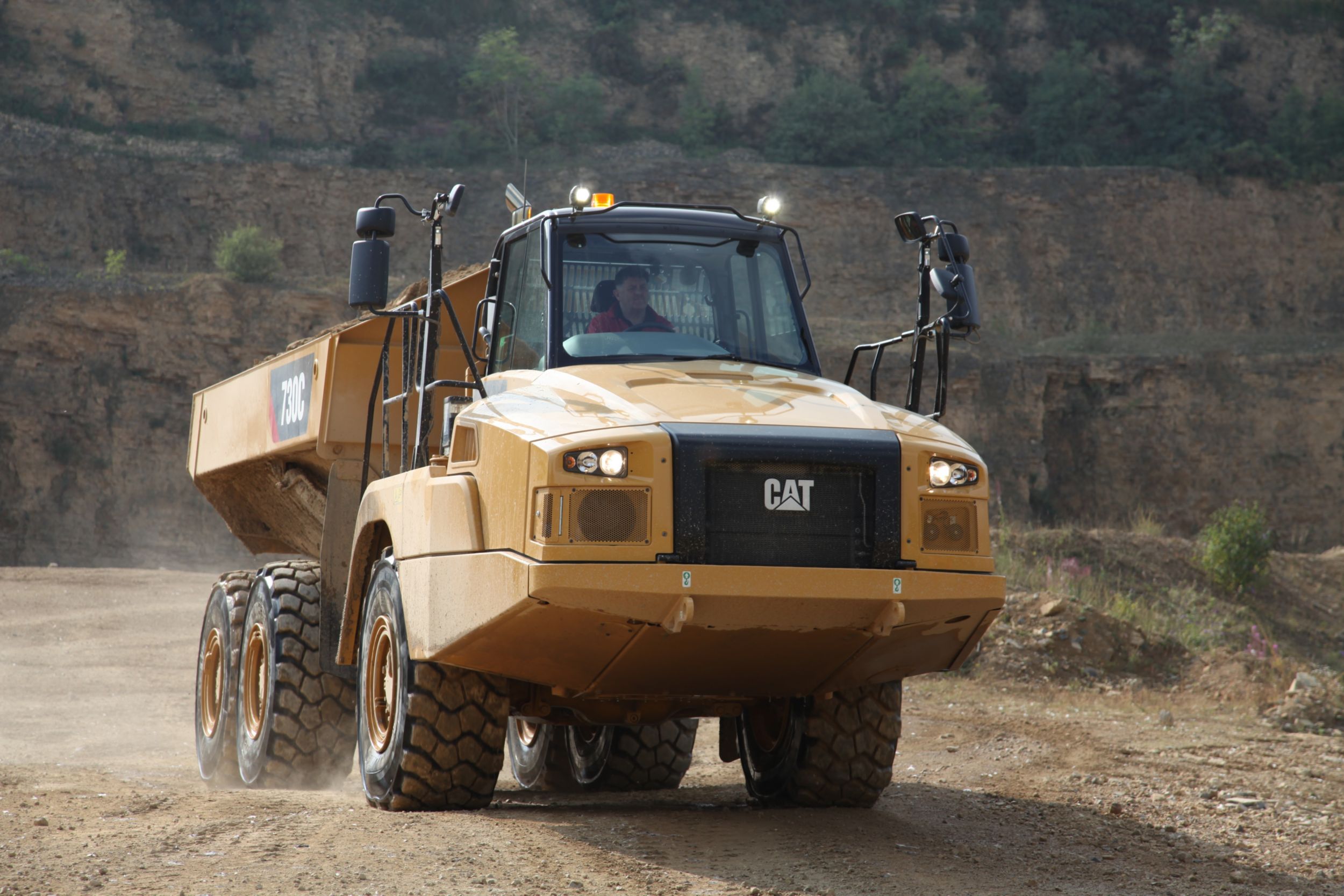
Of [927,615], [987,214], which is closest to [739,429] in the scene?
[927,615]

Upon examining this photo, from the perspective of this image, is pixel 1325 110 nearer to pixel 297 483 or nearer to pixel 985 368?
pixel 985 368

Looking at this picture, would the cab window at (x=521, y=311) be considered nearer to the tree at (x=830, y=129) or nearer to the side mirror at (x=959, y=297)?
the side mirror at (x=959, y=297)

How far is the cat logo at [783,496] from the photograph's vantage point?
593 centimetres

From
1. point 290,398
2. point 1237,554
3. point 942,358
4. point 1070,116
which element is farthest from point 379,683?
point 1070,116

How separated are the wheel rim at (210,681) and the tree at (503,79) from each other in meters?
41.8

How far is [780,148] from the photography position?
165 feet

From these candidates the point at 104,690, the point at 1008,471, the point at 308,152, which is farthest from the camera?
the point at 308,152

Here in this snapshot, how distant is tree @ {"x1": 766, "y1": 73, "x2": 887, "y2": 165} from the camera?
49844 millimetres

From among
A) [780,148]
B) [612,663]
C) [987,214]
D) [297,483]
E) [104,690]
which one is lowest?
[104,690]

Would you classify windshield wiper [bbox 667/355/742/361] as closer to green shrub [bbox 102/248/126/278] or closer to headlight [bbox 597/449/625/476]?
headlight [bbox 597/449/625/476]

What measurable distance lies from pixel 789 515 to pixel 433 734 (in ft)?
6.67

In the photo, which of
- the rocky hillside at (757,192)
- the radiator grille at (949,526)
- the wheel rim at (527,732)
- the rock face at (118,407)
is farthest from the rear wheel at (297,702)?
the rocky hillside at (757,192)

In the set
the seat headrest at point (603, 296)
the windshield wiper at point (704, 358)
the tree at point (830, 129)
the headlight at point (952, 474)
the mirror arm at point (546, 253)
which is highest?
the tree at point (830, 129)

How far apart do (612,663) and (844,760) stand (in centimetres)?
170
